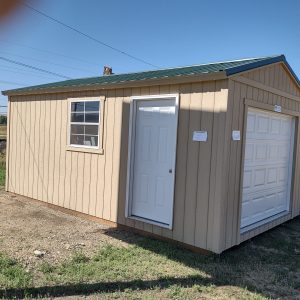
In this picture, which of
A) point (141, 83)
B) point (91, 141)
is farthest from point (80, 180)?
point (141, 83)

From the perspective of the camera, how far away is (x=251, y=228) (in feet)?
19.9

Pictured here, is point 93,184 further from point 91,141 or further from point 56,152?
point 56,152

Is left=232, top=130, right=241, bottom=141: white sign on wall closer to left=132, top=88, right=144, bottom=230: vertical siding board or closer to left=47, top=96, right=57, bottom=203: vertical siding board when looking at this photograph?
left=132, top=88, right=144, bottom=230: vertical siding board

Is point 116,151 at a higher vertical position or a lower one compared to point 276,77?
lower

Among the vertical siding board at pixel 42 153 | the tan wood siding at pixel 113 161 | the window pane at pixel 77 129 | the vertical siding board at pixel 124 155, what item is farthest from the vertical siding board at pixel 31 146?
the vertical siding board at pixel 124 155

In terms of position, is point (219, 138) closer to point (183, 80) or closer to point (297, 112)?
point (183, 80)

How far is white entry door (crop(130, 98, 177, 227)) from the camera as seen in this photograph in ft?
18.9

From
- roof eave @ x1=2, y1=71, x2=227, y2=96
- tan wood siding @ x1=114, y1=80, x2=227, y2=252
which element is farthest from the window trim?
tan wood siding @ x1=114, y1=80, x2=227, y2=252

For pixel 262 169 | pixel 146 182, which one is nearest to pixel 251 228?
pixel 262 169

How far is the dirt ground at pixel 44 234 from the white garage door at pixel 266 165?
240 cm

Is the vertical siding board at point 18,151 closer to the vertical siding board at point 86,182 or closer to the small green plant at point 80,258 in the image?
the vertical siding board at point 86,182

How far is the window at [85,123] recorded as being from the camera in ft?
23.0

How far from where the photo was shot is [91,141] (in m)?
7.10

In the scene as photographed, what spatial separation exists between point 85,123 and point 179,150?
2.51 metres
